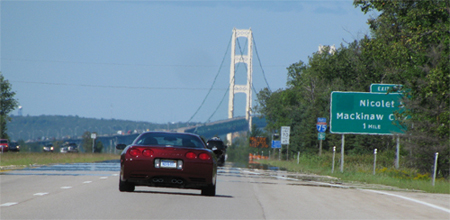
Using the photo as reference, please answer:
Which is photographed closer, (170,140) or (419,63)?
(170,140)

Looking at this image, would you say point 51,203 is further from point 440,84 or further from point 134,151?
point 440,84

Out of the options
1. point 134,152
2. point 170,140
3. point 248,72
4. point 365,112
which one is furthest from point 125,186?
point 248,72

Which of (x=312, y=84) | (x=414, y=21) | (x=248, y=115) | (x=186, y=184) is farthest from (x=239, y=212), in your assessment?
(x=248, y=115)

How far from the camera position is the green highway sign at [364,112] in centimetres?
3384

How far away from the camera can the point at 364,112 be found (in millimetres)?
34281

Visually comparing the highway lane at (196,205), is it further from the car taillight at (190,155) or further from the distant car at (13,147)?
the distant car at (13,147)

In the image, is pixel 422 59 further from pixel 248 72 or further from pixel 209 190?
pixel 248 72

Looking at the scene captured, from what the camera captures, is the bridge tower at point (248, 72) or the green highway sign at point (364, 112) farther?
the bridge tower at point (248, 72)

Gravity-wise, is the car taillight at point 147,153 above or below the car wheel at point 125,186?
above

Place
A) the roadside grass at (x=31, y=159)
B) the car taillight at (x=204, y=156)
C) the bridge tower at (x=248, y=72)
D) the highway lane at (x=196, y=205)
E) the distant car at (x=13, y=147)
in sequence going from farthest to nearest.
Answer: the bridge tower at (x=248, y=72) < the distant car at (x=13, y=147) < the roadside grass at (x=31, y=159) < the car taillight at (x=204, y=156) < the highway lane at (x=196, y=205)

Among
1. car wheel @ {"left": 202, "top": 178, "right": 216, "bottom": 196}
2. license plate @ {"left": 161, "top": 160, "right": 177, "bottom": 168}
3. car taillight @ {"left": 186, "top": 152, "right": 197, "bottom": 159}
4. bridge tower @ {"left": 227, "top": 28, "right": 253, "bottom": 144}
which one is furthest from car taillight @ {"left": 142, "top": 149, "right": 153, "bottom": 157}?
bridge tower @ {"left": 227, "top": 28, "right": 253, "bottom": 144}

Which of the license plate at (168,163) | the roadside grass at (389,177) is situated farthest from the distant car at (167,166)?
the roadside grass at (389,177)

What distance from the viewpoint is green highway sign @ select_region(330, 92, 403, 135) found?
33.8 metres

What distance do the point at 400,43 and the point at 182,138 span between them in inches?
580
